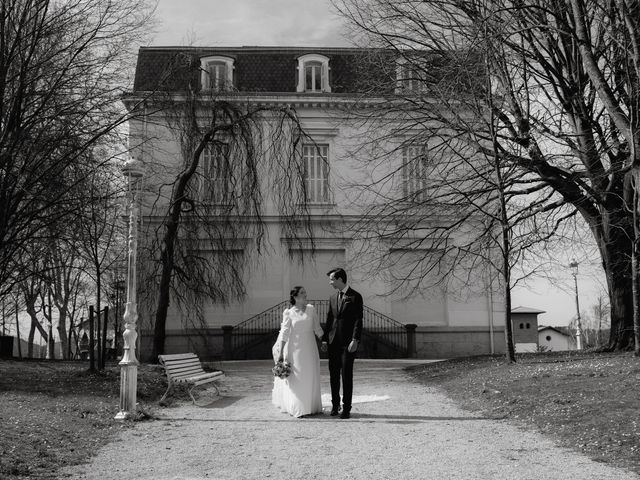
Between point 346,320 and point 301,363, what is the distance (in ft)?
3.13

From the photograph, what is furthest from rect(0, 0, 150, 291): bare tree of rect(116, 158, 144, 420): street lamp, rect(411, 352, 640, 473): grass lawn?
rect(411, 352, 640, 473): grass lawn

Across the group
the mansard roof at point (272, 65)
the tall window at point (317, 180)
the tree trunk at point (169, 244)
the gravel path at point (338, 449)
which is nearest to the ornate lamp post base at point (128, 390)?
the gravel path at point (338, 449)

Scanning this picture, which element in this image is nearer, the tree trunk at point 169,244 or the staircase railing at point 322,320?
the tree trunk at point 169,244

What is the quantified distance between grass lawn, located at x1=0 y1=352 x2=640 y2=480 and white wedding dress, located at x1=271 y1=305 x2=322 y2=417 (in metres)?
2.21

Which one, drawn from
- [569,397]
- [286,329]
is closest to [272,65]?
[286,329]

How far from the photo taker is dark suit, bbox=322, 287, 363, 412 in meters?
10.3

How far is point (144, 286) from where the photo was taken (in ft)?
66.7

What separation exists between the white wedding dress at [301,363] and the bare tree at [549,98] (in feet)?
24.8

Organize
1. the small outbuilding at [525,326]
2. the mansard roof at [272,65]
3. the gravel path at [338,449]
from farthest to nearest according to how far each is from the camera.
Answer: the small outbuilding at [525,326] < the mansard roof at [272,65] < the gravel path at [338,449]

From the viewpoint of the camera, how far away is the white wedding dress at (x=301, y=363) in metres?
10.6

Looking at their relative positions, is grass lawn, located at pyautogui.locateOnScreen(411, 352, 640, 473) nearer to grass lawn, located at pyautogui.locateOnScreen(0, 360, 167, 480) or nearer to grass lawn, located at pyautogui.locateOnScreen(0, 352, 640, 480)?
grass lawn, located at pyautogui.locateOnScreen(0, 352, 640, 480)

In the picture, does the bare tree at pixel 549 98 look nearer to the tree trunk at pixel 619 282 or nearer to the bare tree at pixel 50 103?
the tree trunk at pixel 619 282

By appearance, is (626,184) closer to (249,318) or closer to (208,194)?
(208,194)

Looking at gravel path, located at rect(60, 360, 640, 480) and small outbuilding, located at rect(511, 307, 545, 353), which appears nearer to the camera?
gravel path, located at rect(60, 360, 640, 480)
